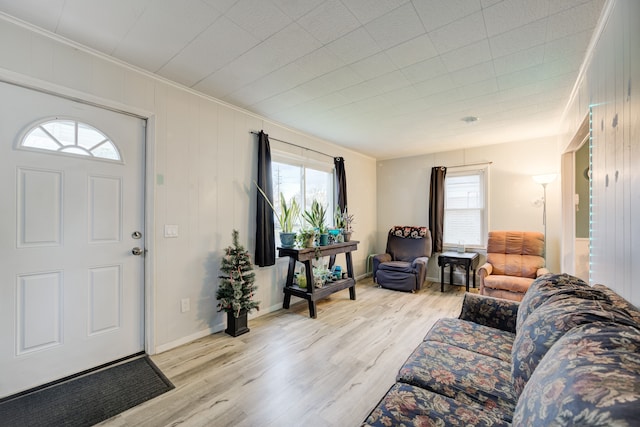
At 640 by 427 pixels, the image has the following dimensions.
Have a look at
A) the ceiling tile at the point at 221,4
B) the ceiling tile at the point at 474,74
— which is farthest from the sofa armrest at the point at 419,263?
the ceiling tile at the point at 221,4

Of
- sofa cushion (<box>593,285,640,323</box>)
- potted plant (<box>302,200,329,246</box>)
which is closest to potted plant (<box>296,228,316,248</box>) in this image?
potted plant (<box>302,200,329,246</box>)

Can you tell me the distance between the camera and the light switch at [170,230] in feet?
8.29

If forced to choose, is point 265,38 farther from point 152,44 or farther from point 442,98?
point 442,98

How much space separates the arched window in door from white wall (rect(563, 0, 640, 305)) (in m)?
3.33

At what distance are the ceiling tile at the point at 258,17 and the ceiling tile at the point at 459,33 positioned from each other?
1.03m

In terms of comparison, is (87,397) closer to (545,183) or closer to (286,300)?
(286,300)

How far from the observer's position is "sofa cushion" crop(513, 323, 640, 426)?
1.91 feet

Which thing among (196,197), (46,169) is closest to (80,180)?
→ (46,169)

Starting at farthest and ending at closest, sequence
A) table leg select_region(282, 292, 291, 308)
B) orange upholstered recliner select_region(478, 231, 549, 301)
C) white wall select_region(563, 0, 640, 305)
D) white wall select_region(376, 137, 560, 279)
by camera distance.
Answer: white wall select_region(376, 137, 560, 279) < table leg select_region(282, 292, 291, 308) < orange upholstered recliner select_region(478, 231, 549, 301) < white wall select_region(563, 0, 640, 305)

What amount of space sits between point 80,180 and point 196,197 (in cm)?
90

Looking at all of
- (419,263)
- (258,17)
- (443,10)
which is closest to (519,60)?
(443,10)

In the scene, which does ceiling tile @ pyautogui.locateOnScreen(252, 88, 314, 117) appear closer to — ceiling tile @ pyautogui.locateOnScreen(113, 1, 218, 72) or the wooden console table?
ceiling tile @ pyautogui.locateOnScreen(113, 1, 218, 72)

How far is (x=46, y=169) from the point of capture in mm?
1951

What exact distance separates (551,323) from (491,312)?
3.23ft
